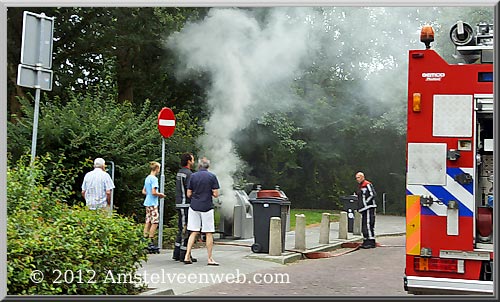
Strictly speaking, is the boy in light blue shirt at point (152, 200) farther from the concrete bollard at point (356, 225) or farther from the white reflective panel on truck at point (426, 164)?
the concrete bollard at point (356, 225)

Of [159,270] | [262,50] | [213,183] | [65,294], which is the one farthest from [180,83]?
[65,294]

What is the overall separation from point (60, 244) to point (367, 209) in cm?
791

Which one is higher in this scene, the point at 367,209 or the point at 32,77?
the point at 32,77

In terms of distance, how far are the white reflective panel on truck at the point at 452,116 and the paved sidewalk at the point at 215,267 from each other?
155 centimetres

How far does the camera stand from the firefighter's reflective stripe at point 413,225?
6574mm

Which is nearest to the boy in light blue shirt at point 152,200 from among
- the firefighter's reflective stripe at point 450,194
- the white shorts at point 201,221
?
the white shorts at point 201,221

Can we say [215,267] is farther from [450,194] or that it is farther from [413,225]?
[450,194]

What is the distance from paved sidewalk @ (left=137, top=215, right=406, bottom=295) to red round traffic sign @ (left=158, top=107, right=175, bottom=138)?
1.75 meters

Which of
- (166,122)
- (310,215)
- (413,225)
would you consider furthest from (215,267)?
(310,215)

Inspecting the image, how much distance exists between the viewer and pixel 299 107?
1297 centimetres

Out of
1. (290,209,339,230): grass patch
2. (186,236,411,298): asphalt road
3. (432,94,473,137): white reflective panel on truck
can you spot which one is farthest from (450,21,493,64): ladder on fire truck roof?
(290,209,339,230): grass patch

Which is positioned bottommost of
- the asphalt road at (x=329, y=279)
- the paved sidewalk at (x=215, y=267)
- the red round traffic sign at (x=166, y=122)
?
the asphalt road at (x=329, y=279)

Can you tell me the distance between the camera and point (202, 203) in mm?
9602

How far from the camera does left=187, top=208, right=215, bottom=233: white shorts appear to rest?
377 inches
